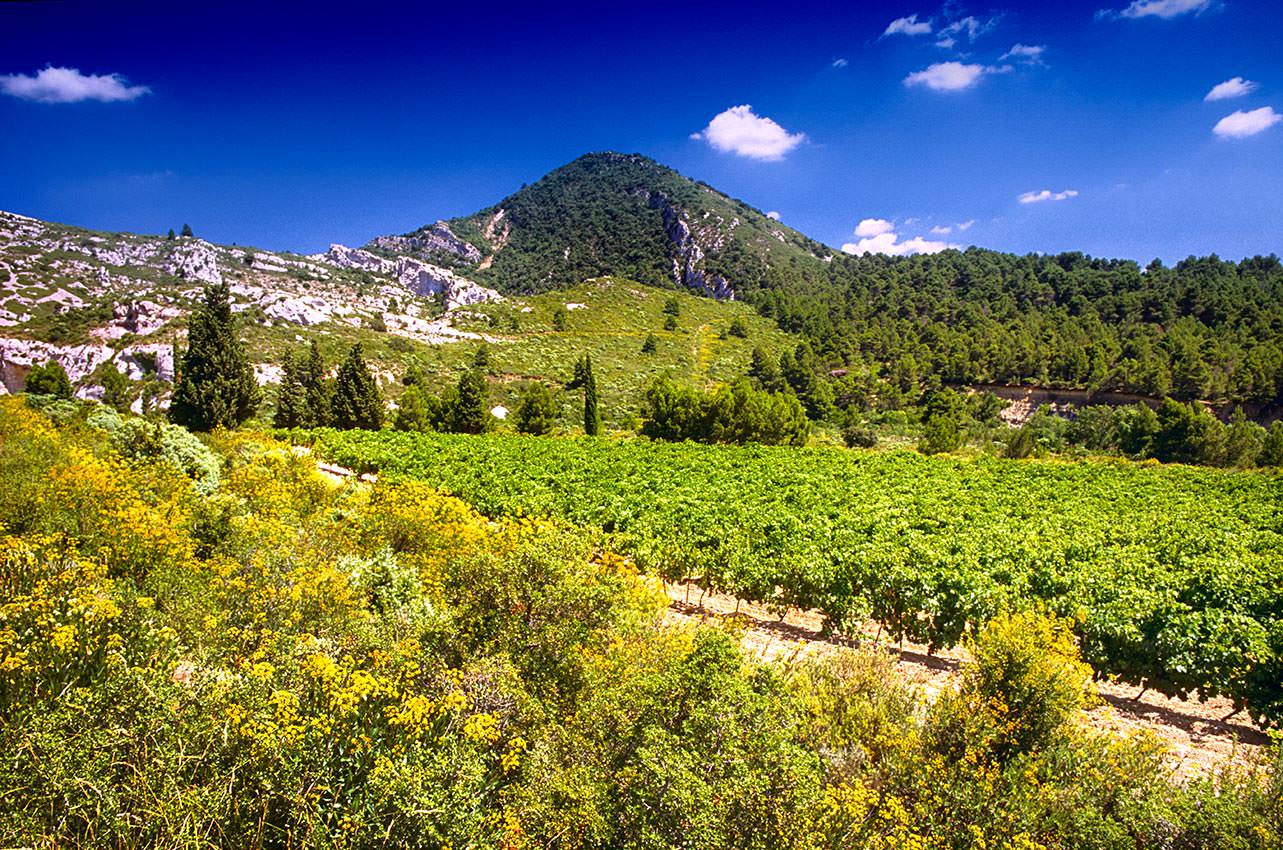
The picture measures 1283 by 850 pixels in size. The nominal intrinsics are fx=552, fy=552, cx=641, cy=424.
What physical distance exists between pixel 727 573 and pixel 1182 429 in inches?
2871

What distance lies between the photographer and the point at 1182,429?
5962 centimetres

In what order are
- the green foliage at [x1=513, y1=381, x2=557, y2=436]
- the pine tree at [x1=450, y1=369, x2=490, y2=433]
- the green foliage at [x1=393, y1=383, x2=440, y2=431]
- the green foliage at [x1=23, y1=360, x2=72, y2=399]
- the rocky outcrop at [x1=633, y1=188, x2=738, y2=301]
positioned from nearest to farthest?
the green foliage at [x1=23, y1=360, x2=72, y2=399]
the green foliage at [x1=393, y1=383, x2=440, y2=431]
the pine tree at [x1=450, y1=369, x2=490, y2=433]
the green foliage at [x1=513, y1=381, x2=557, y2=436]
the rocky outcrop at [x1=633, y1=188, x2=738, y2=301]

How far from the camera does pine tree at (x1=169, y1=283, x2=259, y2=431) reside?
33906mm

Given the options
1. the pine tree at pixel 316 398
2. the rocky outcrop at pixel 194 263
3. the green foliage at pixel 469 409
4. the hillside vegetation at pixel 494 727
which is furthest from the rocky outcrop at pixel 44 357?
the hillside vegetation at pixel 494 727

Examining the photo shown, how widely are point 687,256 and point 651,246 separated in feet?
41.8

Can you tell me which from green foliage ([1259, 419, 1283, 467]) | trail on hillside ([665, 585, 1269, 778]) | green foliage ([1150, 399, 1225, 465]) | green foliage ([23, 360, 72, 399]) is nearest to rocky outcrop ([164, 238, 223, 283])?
green foliage ([23, 360, 72, 399])

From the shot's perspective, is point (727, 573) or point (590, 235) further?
point (590, 235)

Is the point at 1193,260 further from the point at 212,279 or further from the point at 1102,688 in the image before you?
the point at 212,279

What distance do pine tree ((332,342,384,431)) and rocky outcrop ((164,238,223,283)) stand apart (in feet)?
377


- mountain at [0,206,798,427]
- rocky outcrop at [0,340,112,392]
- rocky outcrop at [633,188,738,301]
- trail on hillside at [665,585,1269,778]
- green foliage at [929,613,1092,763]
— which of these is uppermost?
rocky outcrop at [633,188,738,301]

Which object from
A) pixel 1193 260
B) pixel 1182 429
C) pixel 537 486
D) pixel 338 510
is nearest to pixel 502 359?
pixel 537 486

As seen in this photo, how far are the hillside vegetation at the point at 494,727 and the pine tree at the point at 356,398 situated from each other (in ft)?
123

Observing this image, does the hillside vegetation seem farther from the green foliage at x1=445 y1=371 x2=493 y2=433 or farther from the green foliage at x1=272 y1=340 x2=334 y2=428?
the green foliage at x1=445 y1=371 x2=493 y2=433

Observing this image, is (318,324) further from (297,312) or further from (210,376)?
(210,376)
